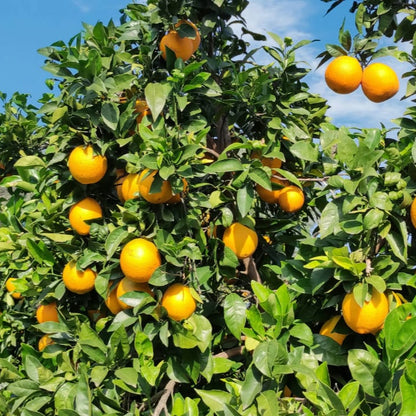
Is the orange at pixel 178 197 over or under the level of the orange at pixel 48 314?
over

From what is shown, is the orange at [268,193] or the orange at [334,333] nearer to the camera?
the orange at [334,333]

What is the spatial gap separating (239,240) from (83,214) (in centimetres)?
52

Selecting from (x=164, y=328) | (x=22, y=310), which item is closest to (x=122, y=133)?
(x=164, y=328)

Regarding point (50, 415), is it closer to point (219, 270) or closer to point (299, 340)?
point (219, 270)

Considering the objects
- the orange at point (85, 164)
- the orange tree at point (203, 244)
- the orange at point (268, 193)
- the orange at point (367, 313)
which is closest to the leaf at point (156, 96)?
the orange tree at point (203, 244)

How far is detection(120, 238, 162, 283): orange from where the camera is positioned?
1.45 metres

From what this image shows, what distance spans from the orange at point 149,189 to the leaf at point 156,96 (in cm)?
18

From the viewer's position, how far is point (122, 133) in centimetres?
169

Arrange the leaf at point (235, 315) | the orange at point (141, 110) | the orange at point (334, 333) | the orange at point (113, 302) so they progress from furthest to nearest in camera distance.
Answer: the orange at point (141, 110), the orange at point (113, 302), the leaf at point (235, 315), the orange at point (334, 333)

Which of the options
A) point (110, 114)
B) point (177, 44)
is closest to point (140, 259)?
point (110, 114)

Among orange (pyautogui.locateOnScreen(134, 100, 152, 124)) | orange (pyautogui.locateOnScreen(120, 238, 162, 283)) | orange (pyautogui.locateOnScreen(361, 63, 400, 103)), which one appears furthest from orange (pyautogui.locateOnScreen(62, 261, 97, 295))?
orange (pyautogui.locateOnScreen(361, 63, 400, 103))

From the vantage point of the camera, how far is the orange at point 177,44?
1.69 m

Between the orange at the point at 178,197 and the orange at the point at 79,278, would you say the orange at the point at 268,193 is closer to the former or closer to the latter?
the orange at the point at 178,197

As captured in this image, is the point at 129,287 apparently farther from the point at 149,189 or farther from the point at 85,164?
the point at 85,164
